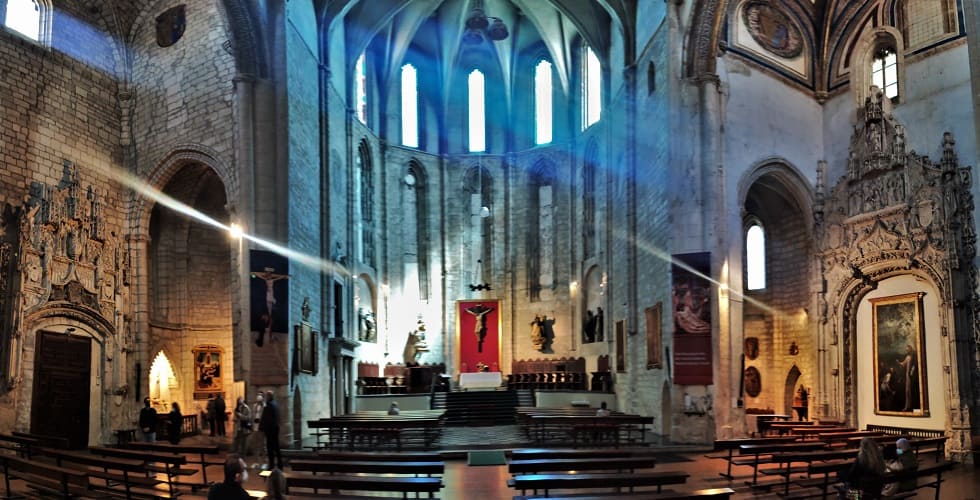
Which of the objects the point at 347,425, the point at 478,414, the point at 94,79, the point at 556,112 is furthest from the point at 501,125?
the point at 347,425

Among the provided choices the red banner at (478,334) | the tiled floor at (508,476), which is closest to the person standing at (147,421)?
the tiled floor at (508,476)

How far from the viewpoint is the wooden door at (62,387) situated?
19.3 m

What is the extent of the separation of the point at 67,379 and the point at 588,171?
1951 cm

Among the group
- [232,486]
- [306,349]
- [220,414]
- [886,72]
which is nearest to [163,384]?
[220,414]

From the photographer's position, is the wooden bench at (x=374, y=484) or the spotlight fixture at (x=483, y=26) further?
the spotlight fixture at (x=483, y=26)

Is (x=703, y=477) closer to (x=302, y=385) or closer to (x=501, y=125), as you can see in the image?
(x=302, y=385)

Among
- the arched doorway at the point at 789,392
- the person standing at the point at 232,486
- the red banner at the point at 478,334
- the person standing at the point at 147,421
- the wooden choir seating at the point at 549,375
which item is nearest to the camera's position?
the person standing at the point at 232,486

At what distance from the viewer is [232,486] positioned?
22.0 ft

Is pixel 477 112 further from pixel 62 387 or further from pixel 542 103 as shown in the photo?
pixel 62 387

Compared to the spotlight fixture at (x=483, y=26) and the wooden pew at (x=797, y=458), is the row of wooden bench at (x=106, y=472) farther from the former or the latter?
the spotlight fixture at (x=483, y=26)

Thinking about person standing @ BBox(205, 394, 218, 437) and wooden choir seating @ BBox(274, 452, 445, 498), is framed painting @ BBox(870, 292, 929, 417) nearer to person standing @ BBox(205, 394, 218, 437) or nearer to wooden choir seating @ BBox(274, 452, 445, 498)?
wooden choir seating @ BBox(274, 452, 445, 498)

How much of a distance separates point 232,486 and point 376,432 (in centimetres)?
1101

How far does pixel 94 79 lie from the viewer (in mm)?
21891

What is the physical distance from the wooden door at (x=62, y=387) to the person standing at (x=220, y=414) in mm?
3157
